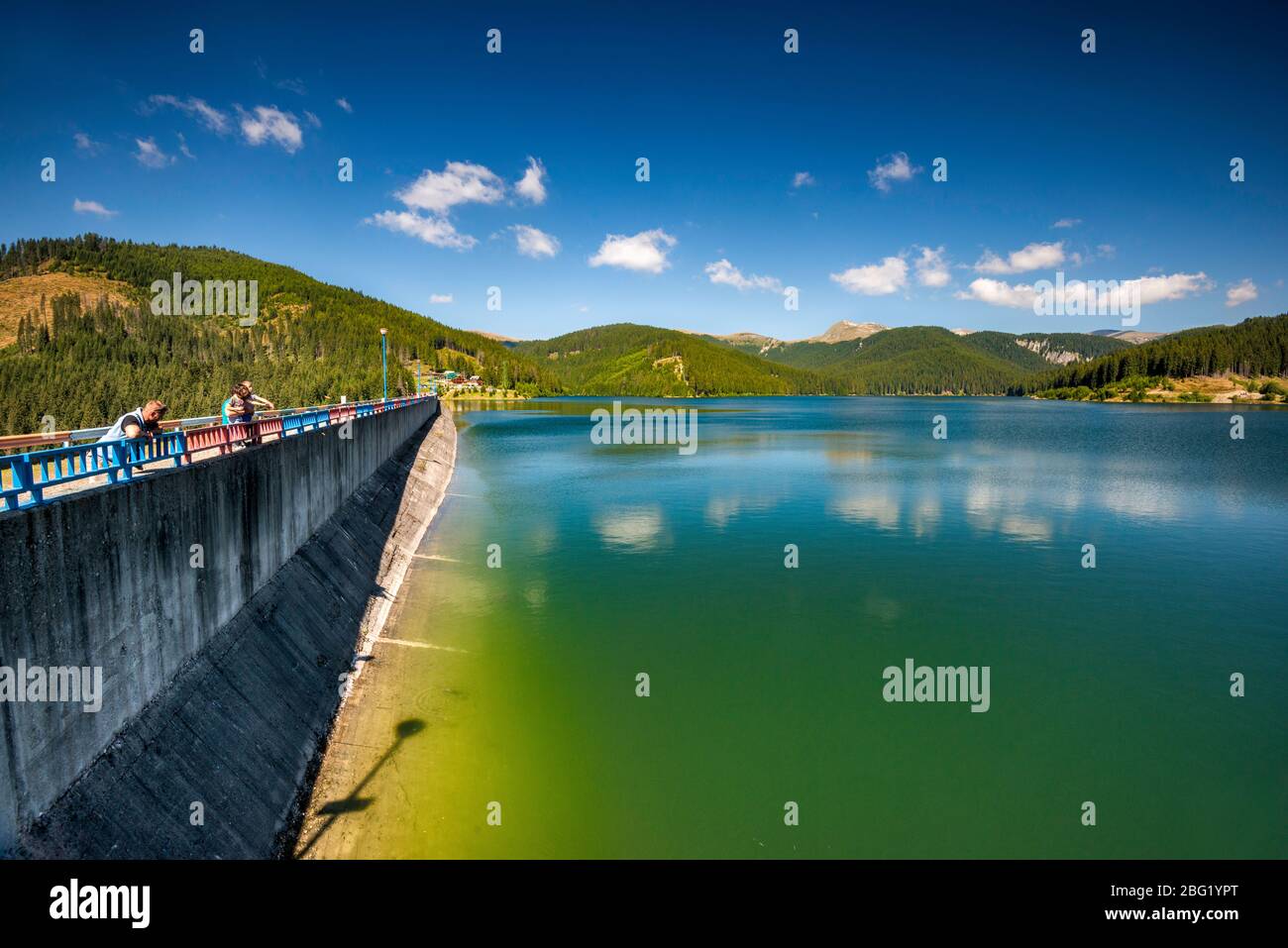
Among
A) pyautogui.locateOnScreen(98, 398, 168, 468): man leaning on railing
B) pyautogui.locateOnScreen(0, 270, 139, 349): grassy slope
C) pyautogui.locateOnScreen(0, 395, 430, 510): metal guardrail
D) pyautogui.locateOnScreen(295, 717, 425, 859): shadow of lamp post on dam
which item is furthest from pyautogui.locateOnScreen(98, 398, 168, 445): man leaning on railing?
pyautogui.locateOnScreen(0, 270, 139, 349): grassy slope

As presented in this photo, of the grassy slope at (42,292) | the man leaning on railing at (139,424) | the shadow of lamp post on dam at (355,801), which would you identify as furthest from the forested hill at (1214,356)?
the grassy slope at (42,292)

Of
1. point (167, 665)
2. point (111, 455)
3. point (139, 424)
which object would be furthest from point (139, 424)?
point (167, 665)

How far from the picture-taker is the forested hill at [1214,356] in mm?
146250

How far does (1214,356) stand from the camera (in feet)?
507

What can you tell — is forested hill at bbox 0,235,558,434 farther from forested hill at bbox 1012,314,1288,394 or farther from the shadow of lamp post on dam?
forested hill at bbox 1012,314,1288,394

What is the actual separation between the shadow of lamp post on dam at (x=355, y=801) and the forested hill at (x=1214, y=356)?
8078 inches

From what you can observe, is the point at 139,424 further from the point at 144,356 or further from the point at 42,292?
the point at 42,292

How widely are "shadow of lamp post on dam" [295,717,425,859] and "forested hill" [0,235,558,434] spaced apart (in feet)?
327


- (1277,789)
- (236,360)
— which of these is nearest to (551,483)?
(1277,789)

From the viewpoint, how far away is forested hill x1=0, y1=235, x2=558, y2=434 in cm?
9925

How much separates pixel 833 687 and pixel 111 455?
15238 millimetres

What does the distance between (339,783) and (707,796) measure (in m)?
6.95

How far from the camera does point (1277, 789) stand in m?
11.9
